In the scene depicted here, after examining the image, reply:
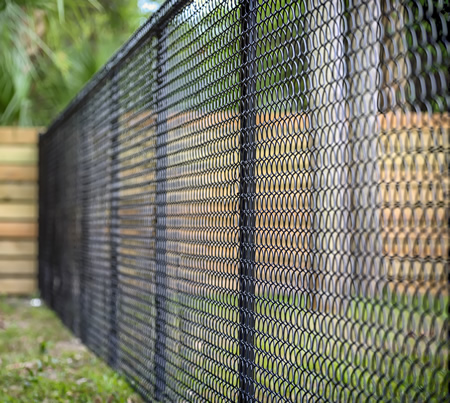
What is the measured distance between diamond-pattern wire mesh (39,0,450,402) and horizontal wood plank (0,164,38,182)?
2811mm

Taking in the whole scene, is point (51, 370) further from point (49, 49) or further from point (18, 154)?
point (49, 49)

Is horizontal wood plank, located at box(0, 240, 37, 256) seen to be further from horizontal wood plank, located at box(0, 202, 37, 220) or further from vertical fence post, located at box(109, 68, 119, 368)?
vertical fence post, located at box(109, 68, 119, 368)

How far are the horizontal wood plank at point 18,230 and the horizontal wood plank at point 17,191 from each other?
0.84ft

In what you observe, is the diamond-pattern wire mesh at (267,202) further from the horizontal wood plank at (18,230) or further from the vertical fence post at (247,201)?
the horizontal wood plank at (18,230)

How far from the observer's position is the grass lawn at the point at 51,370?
10.4ft

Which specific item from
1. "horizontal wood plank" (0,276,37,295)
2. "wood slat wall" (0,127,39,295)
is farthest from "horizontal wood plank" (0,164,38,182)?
"horizontal wood plank" (0,276,37,295)

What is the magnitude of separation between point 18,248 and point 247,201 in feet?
17.4

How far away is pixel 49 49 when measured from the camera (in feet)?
25.6

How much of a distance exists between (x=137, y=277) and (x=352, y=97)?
198cm

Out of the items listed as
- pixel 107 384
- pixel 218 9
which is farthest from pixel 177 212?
pixel 107 384

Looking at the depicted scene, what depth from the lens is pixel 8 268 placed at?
269 inches

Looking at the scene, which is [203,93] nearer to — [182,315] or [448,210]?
[182,315]

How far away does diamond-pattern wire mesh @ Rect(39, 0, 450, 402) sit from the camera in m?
1.29

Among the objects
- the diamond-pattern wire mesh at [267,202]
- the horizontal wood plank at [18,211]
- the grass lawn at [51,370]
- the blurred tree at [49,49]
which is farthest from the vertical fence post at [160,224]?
the horizontal wood plank at [18,211]
